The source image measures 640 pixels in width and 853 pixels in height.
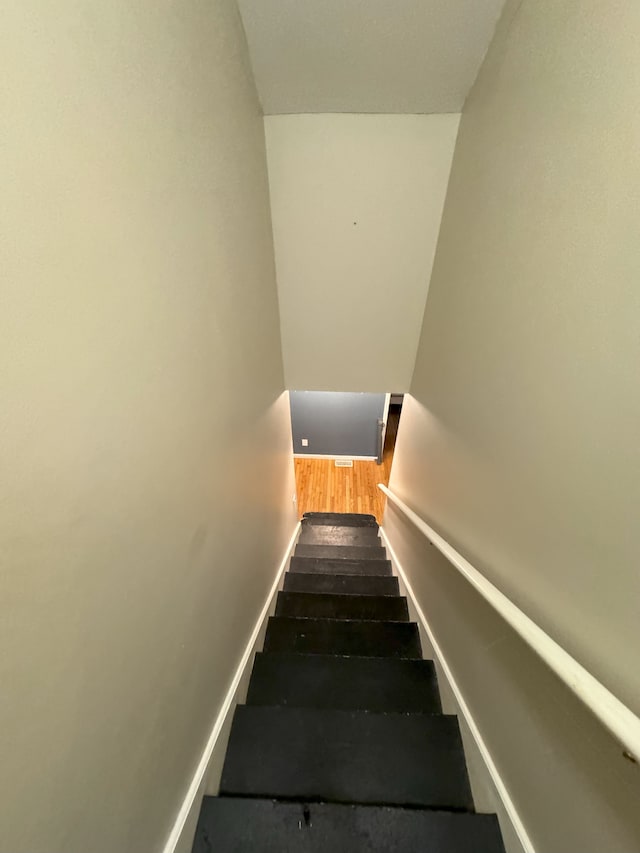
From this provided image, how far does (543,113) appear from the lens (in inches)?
33.8

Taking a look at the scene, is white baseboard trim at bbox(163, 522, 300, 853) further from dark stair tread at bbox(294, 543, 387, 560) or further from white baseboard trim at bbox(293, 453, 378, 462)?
white baseboard trim at bbox(293, 453, 378, 462)

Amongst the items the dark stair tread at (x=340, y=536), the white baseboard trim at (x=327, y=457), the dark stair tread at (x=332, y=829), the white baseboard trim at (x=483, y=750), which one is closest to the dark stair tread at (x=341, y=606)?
the white baseboard trim at (x=483, y=750)

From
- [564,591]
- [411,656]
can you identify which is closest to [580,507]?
[564,591]

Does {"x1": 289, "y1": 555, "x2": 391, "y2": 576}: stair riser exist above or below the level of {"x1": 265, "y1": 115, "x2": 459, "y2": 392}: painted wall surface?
below

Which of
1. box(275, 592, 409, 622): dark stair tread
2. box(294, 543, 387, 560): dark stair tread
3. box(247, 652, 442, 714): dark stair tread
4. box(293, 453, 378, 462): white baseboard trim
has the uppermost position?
box(293, 453, 378, 462): white baseboard trim

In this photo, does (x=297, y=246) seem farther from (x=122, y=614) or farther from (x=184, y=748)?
(x=184, y=748)

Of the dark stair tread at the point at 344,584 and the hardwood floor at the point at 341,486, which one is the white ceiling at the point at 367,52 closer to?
the dark stair tread at the point at 344,584

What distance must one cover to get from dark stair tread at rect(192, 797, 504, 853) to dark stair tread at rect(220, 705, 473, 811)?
8 cm

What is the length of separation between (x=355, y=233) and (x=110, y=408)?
185 cm

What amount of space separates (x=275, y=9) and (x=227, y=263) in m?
0.93

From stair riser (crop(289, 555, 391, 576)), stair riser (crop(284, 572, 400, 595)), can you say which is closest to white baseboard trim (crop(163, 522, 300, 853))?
stair riser (crop(284, 572, 400, 595))

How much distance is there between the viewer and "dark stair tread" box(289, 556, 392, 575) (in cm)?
290

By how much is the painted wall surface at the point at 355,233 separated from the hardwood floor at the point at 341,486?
283 cm

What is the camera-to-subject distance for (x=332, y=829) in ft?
3.47
